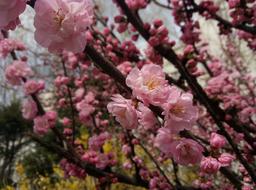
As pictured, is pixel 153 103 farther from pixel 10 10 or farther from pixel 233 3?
pixel 233 3

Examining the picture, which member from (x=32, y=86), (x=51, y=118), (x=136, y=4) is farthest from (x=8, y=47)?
(x=136, y=4)

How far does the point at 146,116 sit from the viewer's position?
54.6 inches

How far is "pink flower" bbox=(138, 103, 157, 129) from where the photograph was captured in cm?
135

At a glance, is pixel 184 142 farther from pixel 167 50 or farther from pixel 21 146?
pixel 21 146

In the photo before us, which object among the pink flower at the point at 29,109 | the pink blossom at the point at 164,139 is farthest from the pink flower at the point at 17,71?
the pink blossom at the point at 164,139

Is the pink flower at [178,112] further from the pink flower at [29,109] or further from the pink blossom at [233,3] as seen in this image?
→ the pink flower at [29,109]

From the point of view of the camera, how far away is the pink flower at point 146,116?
1.35 m

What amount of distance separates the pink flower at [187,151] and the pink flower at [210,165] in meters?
0.04

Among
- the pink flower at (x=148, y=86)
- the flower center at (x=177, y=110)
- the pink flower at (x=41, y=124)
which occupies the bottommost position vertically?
the flower center at (x=177, y=110)

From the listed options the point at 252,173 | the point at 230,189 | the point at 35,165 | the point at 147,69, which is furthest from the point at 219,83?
the point at 35,165

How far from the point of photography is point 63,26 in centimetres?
124

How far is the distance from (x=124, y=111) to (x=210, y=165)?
366 mm

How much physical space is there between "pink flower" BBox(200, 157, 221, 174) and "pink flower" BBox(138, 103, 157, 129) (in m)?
0.23

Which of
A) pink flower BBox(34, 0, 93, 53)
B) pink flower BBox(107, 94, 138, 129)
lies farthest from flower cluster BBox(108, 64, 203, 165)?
pink flower BBox(34, 0, 93, 53)
